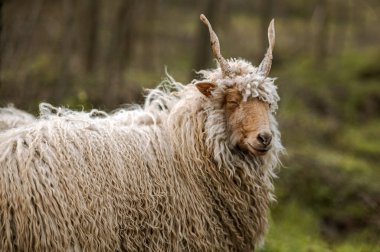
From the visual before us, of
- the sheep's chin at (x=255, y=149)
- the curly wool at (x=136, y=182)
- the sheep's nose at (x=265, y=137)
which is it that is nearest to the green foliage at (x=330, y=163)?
the curly wool at (x=136, y=182)

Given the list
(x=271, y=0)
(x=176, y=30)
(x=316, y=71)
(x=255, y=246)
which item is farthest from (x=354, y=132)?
(x=176, y=30)

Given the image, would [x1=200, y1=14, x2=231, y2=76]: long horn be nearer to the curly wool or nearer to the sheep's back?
the curly wool

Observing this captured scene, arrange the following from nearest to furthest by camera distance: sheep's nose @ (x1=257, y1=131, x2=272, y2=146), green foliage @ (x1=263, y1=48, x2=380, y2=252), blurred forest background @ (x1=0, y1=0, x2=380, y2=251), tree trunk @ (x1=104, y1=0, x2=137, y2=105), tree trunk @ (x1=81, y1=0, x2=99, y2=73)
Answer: sheep's nose @ (x1=257, y1=131, x2=272, y2=146)
green foliage @ (x1=263, y1=48, x2=380, y2=252)
blurred forest background @ (x1=0, y1=0, x2=380, y2=251)
tree trunk @ (x1=104, y1=0, x2=137, y2=105)
tree trunk @ (x1=81, y1=0, x2=99, y2=73)

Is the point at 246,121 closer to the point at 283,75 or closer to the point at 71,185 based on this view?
the point at 71,185

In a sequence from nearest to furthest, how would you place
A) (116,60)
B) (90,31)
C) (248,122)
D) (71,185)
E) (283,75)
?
(71,185), (248,122), (116,60), (90,31), (283,75)

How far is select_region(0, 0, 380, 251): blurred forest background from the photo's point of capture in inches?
345

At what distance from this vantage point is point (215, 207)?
15.3 ft

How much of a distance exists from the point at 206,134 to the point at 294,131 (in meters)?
8.57

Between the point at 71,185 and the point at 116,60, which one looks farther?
the point at 116,60

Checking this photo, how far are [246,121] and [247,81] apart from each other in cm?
36

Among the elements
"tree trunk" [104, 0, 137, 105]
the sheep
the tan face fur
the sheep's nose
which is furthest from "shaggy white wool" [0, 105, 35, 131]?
"tree trunk" [104, 0, 137, 105]

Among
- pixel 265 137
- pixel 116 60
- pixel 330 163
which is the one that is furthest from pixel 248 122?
pixel 116 60

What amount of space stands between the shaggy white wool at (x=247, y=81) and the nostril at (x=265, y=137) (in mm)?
364

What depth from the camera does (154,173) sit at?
14.7 feet
